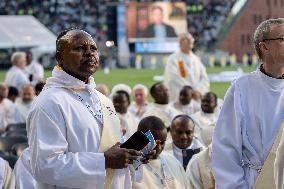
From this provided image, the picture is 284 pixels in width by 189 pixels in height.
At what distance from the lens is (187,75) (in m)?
13.7

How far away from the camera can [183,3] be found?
→ 1745 inches

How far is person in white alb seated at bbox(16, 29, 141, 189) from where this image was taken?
12.2 feet

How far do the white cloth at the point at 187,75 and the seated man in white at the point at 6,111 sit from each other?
2.97m

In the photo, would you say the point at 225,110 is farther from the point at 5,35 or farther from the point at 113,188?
the point at 5,35

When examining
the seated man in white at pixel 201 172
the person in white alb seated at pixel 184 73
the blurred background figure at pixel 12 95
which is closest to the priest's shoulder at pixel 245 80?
the seated man in white at pixel 201 172

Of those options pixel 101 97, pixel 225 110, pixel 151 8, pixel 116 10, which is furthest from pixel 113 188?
pixel 116 10

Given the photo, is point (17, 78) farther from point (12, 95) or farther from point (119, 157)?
point (119, 157)

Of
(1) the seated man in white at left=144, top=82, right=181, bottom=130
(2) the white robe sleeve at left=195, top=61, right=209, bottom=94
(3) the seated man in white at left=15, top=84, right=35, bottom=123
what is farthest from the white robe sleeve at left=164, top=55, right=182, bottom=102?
(1) the seated man in white at left=144, top=82, right=181, bottom=130

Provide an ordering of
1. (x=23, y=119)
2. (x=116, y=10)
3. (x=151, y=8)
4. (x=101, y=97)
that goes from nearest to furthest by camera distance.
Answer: (x=101, y=97), (x=23, y=119), (x=151, y=8), (x=116, y=10)

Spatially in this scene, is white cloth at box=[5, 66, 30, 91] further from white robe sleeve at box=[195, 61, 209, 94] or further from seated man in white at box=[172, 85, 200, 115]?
seated man in white at box=[172, 85, 200, 115]

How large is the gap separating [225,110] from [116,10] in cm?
4317

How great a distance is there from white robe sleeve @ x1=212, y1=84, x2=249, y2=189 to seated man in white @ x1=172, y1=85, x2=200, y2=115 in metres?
6.54

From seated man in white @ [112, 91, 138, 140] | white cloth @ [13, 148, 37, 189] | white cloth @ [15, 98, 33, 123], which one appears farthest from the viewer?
white cloth @ [15, 98, 33, 123]

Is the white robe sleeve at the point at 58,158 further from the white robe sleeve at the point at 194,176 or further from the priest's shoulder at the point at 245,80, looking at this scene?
the white robe sleeve at the point at 194,176
